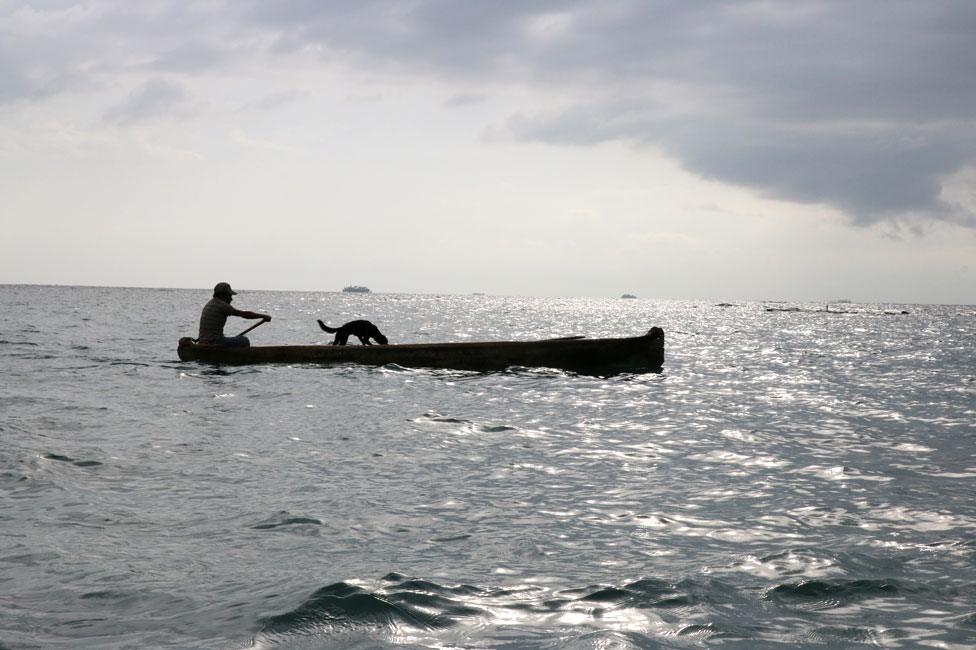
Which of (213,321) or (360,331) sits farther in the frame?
(360,331)

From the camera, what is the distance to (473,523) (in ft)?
21.8

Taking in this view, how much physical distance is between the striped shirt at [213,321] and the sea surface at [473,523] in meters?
4.23

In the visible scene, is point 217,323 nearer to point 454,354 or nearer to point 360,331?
point 360,331

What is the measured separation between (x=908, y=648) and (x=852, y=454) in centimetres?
661

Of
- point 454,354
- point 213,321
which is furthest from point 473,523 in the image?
point 213,321

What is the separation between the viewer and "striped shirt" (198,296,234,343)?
61.7 feet

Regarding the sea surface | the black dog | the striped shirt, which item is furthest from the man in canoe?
the sea surface

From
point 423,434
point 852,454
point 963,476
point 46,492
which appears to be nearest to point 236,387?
point 423,434

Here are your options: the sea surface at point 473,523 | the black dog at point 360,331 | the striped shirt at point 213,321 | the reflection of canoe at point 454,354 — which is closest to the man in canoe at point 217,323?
the striped shirt at point 213,321

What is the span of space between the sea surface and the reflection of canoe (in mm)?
4128

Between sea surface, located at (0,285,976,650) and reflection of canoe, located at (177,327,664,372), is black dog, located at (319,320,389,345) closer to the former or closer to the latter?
reflection of canoe, located at (177,327,664,372)

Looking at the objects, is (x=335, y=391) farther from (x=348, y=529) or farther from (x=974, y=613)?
(x=974, y=613)

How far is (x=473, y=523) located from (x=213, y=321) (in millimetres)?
13985

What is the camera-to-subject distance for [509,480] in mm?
8352
